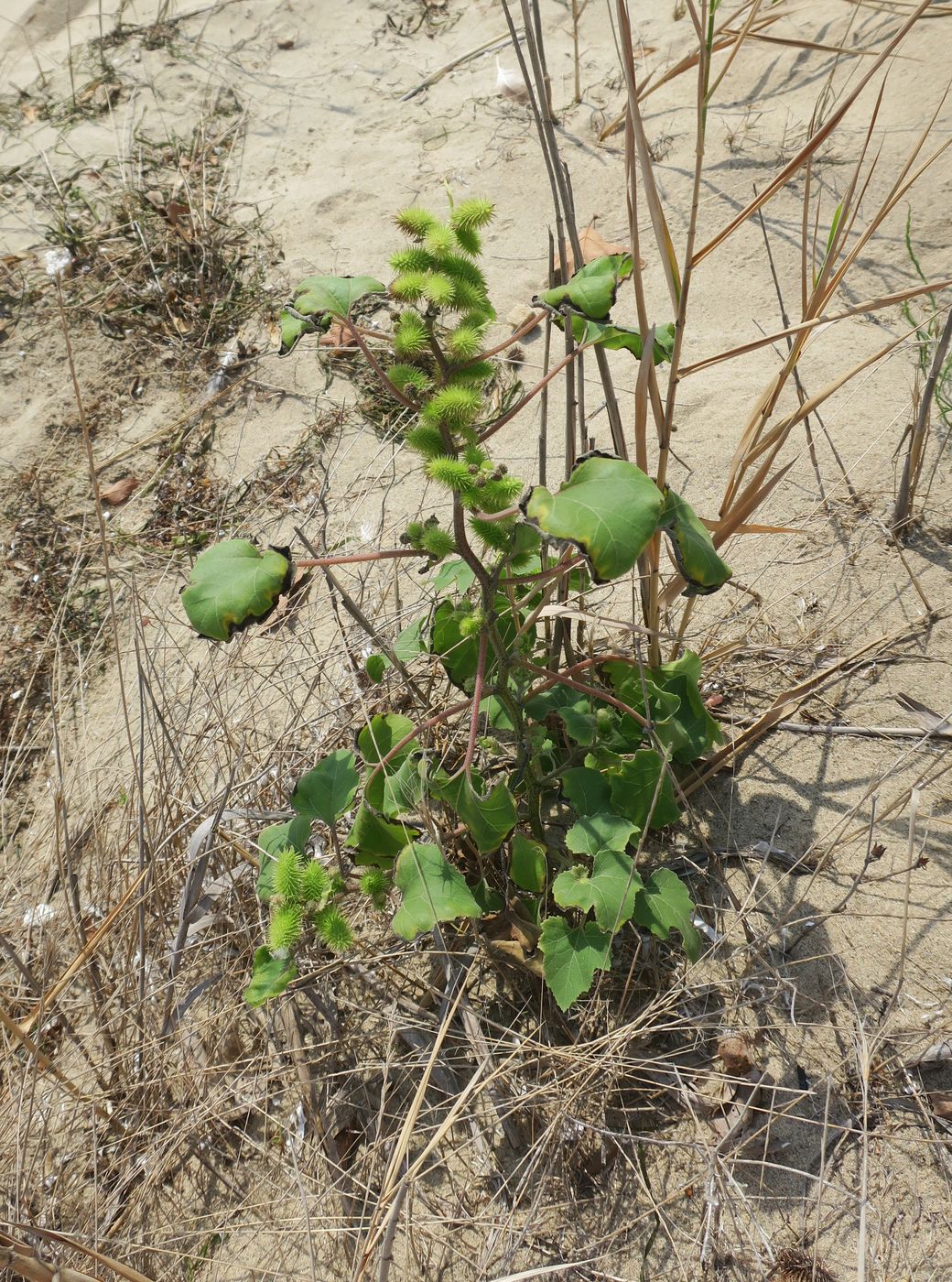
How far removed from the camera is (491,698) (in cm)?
146

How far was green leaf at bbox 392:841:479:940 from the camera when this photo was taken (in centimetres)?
115

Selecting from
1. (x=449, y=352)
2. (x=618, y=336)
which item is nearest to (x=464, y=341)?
(x=449, y=352)

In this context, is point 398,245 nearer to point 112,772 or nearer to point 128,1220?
point 112,772

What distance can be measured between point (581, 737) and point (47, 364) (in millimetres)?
2364

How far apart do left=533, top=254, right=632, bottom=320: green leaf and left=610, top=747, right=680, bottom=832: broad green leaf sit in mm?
609

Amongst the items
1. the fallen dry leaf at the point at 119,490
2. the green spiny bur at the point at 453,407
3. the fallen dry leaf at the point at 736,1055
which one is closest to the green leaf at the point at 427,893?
the fallen dry leaf at the point at 736,1055

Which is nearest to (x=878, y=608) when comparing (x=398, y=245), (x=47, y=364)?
(x=398, y=245)

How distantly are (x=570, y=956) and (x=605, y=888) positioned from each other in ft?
0.33

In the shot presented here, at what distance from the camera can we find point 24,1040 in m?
1.27

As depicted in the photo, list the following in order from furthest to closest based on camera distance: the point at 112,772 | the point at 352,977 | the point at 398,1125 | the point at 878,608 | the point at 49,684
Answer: the point at 49,684 → the point at 112,772 → the point at 878,608 → the point at 352,977 → the point at 398,1125

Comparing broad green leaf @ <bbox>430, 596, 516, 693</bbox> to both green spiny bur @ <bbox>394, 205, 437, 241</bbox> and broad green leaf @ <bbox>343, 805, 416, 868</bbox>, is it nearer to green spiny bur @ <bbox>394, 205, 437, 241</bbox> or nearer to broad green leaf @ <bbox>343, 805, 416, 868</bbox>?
broad green leaf @ <bbox>343, 805, 416, 868</bbox>

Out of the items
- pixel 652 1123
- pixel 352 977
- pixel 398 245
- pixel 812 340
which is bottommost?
pixel 652 1123

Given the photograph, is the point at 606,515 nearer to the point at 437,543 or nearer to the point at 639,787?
the point at 437,543

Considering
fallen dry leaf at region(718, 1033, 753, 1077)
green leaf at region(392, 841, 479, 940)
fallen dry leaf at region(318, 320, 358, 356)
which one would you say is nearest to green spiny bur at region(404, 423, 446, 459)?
green leaf at region(392, 841, 479, 940)
